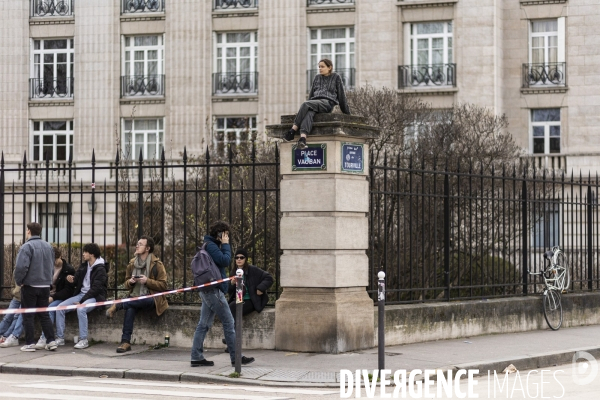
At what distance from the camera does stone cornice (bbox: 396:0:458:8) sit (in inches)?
1672

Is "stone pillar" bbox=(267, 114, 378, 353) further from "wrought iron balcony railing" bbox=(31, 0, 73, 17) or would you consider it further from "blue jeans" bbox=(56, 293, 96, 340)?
"wrought iron balcony railing" bbox=(31, 0, 73, 17)

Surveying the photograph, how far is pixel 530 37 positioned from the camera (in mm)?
43500

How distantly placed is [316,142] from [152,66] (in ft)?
100

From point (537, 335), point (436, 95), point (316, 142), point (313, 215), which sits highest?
→ point (436, 95)

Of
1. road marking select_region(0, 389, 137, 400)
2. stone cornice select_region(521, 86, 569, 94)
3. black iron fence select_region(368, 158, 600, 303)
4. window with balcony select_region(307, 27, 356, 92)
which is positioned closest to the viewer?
road marking select_region(0, 389, 137, 400)

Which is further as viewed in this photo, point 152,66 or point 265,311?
point 152,66

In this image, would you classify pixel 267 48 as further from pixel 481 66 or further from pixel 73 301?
pixel 73 301

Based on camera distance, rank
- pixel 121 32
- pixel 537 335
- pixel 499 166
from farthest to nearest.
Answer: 1. pixel 121 32
2. pixel 499 166
3. pixel 537 335

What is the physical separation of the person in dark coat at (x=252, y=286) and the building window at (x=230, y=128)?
950 inches

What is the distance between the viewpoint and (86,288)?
17000 mm

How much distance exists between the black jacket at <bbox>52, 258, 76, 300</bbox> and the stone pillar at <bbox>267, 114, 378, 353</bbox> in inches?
124

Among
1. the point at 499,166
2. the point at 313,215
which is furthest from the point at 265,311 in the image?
the point at 499,166

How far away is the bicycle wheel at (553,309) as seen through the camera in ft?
66.9

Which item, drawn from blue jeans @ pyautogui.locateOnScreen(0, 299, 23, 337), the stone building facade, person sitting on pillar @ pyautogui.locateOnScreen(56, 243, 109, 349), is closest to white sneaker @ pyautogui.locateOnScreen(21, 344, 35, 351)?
person sitting on pillar @ pyautogui.locateOnScreen(56, 243, 109, 349)
